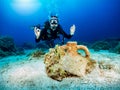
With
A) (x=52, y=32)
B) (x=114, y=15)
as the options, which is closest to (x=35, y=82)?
(x=52, y=32)

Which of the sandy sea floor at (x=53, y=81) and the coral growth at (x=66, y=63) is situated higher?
the coral growth at (x=66, y=63)

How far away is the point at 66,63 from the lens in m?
5.86

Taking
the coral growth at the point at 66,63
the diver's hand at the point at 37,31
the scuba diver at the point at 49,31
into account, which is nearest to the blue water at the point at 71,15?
the scuba diver at the point at 49,31

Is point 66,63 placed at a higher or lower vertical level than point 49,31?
lower

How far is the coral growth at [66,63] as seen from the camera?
19.1ft

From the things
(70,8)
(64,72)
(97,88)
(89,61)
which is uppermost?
(70,8)

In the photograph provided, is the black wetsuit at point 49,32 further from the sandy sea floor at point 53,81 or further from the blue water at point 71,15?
the blue water at point 71,15

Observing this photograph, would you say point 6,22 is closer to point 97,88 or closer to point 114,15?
point 114,15

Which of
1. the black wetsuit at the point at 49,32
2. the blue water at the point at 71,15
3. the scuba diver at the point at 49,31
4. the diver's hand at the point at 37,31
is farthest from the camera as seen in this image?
the blue water at the point at 71,15

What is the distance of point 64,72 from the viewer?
230 inches

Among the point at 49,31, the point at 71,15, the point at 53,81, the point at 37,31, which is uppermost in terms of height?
the point at 71,15

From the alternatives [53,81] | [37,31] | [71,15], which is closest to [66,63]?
[53,81]

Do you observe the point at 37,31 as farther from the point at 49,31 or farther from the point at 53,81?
→ the point at 53,81

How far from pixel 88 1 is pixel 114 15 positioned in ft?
51.8
